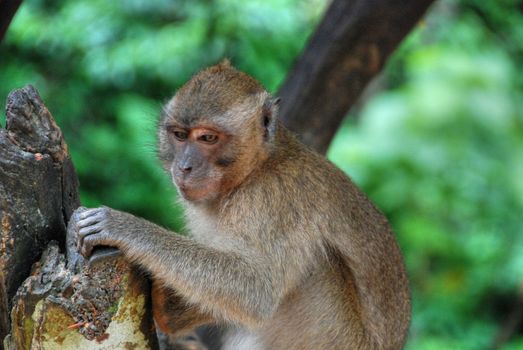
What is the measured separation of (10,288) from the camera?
12.1 feet

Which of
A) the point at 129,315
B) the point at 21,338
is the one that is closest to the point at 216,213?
the point at 129,315

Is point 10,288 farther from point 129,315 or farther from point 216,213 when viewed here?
point 216,213

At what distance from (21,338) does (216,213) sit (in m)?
1.33

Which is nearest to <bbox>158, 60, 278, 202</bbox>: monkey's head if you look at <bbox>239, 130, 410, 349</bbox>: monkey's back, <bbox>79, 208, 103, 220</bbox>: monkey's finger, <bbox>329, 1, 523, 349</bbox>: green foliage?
<bbox>239, 130, 410, 349</bbox>: monkey's back

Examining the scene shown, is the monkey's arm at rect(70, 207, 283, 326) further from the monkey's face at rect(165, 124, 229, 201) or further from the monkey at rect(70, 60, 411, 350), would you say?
the monkey's face at rect(165, 124, 229, 201)

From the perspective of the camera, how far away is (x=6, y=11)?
4.25 m

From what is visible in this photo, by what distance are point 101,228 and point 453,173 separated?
687 centimetres

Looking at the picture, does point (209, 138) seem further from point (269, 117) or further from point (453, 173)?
point (453, 173)

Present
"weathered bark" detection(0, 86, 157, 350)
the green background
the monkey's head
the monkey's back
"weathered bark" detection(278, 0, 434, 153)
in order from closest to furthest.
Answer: "weathered bark" detection(0, 86, 157, 350), the monkey's head, the monkey's back, "weathered bark" detection(278, 0, 434, 153), the green background

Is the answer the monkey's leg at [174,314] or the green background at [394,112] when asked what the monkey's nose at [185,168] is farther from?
the green background at [394,112]

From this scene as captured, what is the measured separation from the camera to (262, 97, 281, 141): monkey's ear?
453 cm

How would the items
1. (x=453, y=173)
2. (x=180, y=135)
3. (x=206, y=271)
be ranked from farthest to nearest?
(x=453, y=173)
(x=180, y=135)
(x=206, y=271)

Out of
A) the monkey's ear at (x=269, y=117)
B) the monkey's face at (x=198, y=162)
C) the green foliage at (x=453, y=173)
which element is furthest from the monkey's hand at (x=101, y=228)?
the green foliage at (x=453, y=173)

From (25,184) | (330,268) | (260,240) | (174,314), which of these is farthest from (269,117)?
(25,184)
